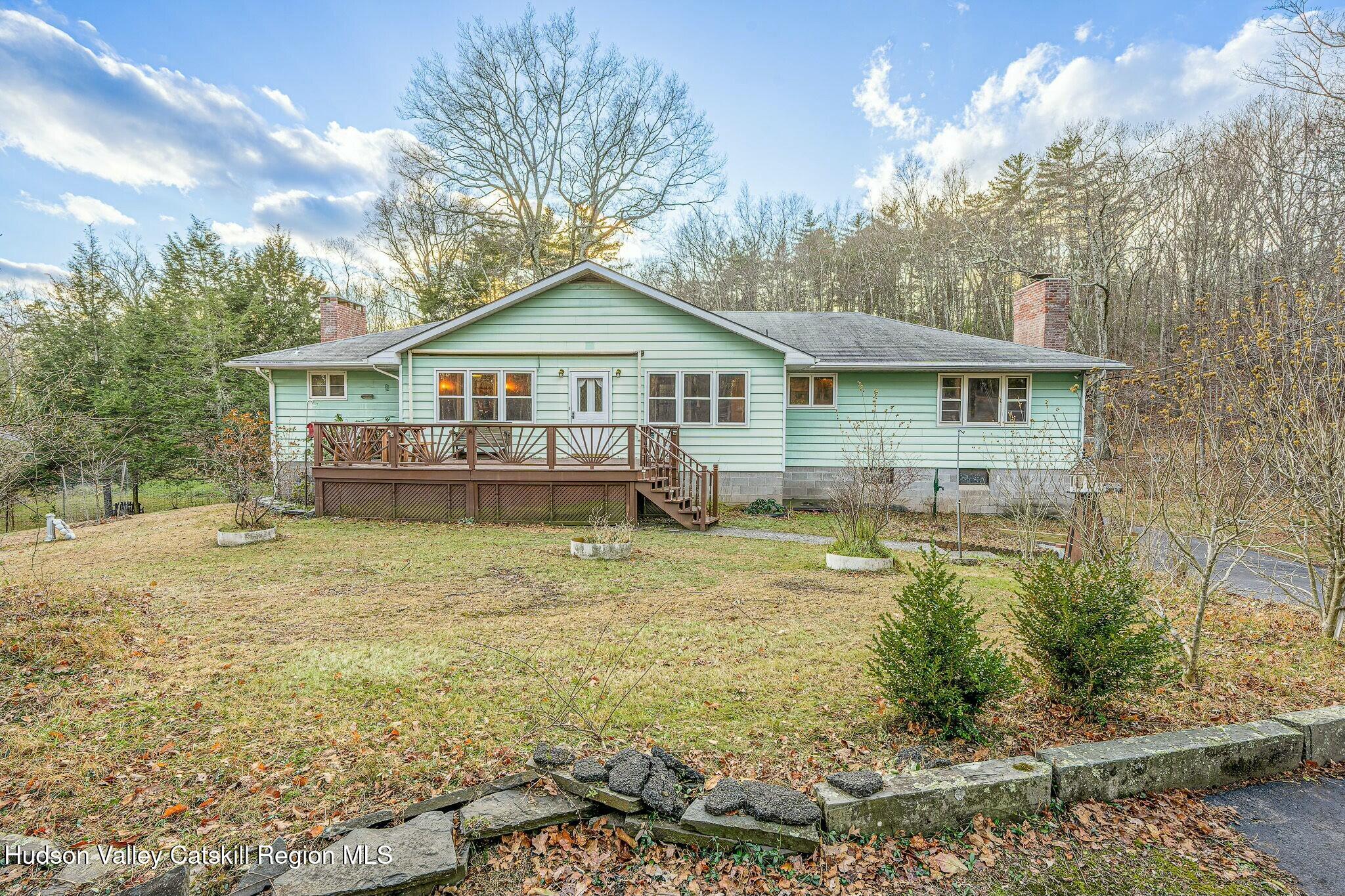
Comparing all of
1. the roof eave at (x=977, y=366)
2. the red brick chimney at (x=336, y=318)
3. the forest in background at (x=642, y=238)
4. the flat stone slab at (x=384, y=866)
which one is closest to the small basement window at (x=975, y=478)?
the roof eave at (x=977, y=366)

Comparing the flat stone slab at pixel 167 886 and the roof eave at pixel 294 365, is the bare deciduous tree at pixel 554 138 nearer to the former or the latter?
the roof eave at pixel 294 365

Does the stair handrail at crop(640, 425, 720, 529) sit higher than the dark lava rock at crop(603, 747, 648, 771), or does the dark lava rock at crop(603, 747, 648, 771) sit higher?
the stair handrail at crop(640, 425, 720, 529)

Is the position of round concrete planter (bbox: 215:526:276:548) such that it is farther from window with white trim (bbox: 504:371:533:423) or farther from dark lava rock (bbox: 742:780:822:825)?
dark lava rock (bbox: 742:780:822:825)

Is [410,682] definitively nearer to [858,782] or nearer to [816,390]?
[858,782]

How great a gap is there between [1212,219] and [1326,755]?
→ 2166 centimetres

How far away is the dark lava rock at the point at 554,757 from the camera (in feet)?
9.54

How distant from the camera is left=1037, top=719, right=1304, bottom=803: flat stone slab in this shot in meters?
2.82

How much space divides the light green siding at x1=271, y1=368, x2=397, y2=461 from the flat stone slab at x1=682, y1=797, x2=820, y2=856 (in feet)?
46.5

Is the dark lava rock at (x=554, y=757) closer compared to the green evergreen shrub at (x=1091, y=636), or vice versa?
the dark lava rock at (x=554, y=757)

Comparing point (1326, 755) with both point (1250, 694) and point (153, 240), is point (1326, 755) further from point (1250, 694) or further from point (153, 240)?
point (153, 240)

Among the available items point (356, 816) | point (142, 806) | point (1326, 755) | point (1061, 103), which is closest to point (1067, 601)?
point (1326, 755)

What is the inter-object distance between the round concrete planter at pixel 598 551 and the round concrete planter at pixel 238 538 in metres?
5.11

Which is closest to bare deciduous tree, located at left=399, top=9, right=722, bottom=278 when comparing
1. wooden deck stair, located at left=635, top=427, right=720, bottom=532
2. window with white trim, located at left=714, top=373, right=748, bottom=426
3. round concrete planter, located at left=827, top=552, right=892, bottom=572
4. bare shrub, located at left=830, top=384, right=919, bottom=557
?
window with white trim, located at left=714, top=373, right=748, bottom=426

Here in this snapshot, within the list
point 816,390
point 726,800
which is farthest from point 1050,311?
point 726,800
